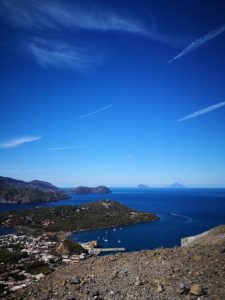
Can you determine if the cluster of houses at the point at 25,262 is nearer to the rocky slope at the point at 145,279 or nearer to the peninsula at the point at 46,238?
the peninsula at the point at 46,238

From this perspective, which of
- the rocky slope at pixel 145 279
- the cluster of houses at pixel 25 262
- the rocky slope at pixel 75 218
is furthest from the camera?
the rocky slope at pixel 75 218

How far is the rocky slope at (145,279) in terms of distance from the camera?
14.0m

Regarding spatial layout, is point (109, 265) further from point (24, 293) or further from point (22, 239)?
point (22, 239)

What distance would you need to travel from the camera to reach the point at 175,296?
13.5 meters

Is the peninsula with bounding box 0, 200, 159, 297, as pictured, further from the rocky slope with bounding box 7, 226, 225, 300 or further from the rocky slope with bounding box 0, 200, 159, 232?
the rocky slope with bounding box 7, 226, 225, 300

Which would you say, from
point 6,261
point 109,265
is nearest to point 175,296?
point 109,265

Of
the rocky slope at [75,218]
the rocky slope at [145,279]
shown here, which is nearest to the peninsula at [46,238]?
the rocky slope at [75,218]

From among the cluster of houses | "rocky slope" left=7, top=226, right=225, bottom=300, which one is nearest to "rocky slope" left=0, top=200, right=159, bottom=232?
the cluster of houses

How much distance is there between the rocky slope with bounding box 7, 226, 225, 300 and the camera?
1398 centimetres

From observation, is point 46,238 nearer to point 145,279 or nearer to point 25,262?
point 25,262

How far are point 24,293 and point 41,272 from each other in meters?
23.4

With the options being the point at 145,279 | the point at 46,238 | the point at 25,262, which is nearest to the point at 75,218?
the point at 46,238

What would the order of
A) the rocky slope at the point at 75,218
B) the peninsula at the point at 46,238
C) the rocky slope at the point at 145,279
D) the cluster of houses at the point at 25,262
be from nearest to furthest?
the rocky slope at the point at 145,279, the cluster of houses at the point at 25,262, the peninsula at the point at 46,238, the rocky slope at the point at 75,218

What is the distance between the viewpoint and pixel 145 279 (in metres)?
15.9
